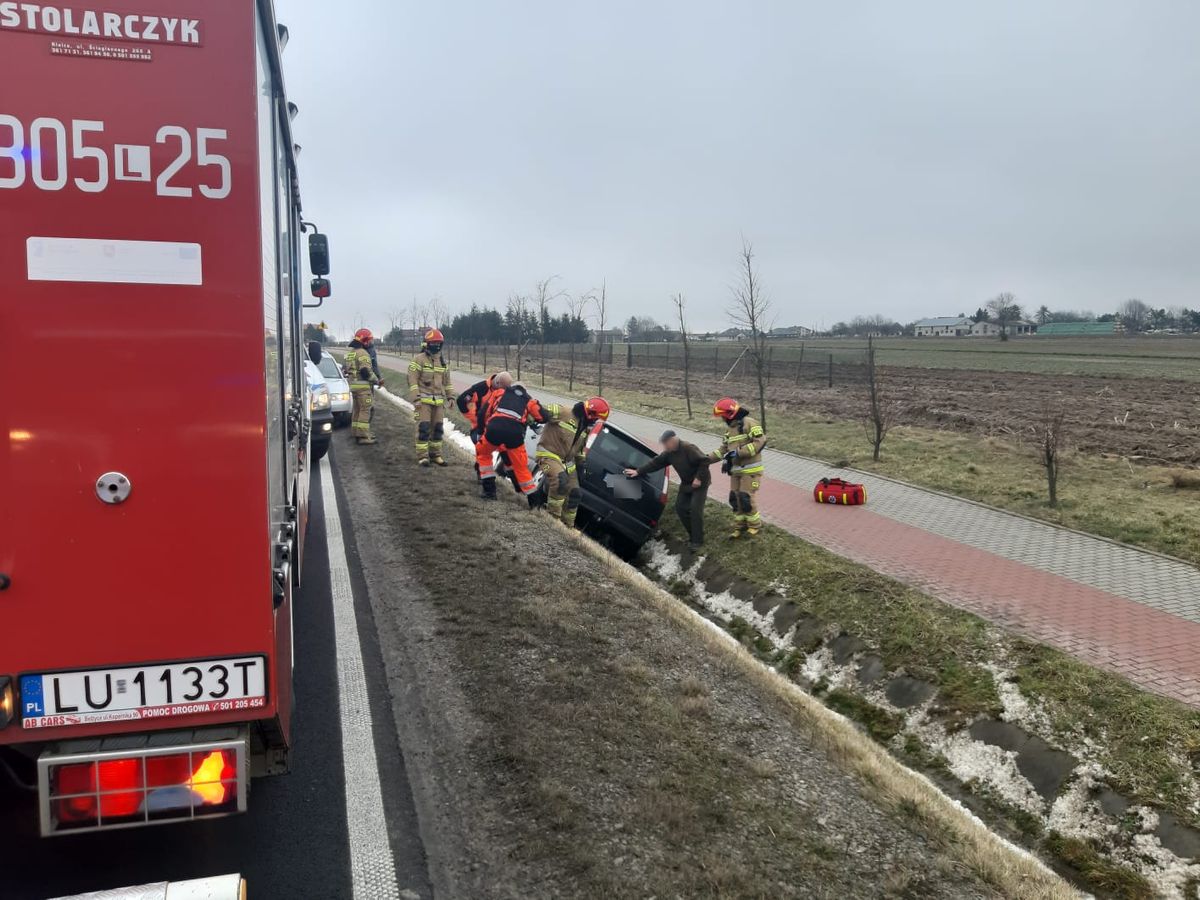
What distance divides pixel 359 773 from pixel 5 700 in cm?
197

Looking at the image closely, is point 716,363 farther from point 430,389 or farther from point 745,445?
point 745,445

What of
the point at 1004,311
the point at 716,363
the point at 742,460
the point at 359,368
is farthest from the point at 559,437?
the point at 1004,311

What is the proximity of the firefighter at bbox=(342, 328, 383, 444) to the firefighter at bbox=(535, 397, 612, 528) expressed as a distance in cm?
495

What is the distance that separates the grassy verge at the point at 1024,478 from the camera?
36.3 feet

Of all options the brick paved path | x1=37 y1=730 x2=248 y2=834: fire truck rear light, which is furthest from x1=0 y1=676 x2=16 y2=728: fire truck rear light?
the brick paved path

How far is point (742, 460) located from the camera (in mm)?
10641

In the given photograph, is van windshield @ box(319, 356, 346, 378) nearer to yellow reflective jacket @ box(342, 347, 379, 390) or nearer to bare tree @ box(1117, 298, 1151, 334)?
yellow reflective jacket @ box(342, 347, 379, 390)

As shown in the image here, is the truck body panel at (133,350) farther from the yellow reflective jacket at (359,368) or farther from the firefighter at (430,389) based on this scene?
the yellow reflective jacket at (359,368)

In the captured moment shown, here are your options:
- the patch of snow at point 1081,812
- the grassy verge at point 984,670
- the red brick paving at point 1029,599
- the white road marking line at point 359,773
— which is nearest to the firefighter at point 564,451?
the grassy verge at point 984,670

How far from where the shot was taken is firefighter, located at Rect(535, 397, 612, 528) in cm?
1120

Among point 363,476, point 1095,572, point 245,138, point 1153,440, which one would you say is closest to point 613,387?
point 1153,440

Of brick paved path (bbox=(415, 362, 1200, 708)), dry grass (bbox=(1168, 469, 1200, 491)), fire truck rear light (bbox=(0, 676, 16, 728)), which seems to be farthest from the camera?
dry grass (bbox=(1168, 469, 1200, 491))

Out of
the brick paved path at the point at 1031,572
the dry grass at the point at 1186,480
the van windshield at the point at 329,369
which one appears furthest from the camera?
the van windshield at the point at 329,369

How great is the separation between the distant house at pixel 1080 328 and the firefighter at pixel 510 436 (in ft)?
316
